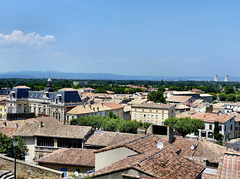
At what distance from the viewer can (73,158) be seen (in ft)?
75.4

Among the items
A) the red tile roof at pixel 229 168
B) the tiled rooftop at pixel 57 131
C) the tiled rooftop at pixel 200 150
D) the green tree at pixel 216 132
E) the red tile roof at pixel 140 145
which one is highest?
the red tile roof at pixel 229 168

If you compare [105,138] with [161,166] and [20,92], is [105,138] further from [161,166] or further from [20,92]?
[20,92]

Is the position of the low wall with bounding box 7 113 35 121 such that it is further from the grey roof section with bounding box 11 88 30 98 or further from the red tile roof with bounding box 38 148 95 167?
the grey roof section with bounding box 11 88 30 98

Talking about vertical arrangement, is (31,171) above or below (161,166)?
below

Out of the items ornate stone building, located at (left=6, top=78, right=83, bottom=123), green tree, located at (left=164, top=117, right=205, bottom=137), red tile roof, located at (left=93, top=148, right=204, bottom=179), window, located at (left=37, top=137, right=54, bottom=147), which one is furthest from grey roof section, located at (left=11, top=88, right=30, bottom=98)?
red tile roof, located at (left=93, top=148, right=204, bottom=179)

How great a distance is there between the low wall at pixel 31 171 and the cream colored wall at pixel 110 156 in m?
2.77

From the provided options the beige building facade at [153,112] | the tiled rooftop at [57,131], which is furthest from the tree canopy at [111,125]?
the beige building facade at [153,112]

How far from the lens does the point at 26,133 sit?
31.8 metres

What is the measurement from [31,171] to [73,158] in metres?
6.08

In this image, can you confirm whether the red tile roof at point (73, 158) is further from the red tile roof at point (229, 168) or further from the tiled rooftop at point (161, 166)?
the red tile roof at point (229, 168)

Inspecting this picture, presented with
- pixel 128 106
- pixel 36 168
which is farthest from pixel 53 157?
pixel 128 106

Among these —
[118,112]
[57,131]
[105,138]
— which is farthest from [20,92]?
[105,138]

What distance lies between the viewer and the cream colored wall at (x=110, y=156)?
48.9 feet

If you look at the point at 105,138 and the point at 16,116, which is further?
the point at 16,116
